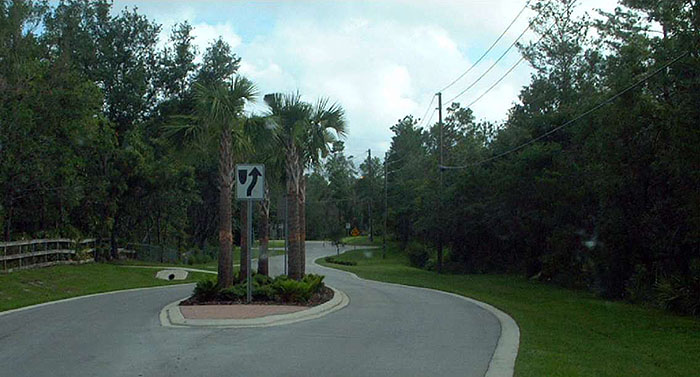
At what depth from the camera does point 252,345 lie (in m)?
10.9

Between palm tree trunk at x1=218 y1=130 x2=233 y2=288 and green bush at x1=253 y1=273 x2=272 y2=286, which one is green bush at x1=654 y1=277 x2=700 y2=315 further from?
palm tree trunk at x1=218 y1=130 x2=233 y2=288

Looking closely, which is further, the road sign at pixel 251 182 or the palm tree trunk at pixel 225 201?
the palm tree trunk at pixel 225 201

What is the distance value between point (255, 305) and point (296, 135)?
660 centimetres

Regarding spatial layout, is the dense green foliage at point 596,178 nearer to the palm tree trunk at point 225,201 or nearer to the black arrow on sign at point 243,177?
the palm tree trunk at point 225,201

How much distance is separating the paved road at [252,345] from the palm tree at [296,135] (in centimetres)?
542

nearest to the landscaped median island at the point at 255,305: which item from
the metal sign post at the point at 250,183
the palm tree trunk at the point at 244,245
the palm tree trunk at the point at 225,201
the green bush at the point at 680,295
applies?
the palm tree trunk at the point at 225,201

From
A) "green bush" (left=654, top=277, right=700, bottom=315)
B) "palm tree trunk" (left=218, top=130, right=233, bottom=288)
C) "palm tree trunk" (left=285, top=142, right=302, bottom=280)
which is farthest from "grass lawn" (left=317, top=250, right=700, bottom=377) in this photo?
"palm tree trunk" (left=218, top=130, right=233, bottom=288)

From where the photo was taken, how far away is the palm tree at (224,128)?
1880cm

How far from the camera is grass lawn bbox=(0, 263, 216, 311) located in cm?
2081

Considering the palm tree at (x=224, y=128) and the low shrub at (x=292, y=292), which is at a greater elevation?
the palm tree at (x=224, y=128)

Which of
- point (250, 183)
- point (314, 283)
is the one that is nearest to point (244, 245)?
point (314, 283)

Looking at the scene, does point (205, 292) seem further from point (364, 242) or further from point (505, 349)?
point (364, 242)

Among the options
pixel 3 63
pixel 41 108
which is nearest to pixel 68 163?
pixel 41 108

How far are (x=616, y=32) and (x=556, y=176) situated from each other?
46.1 ft
